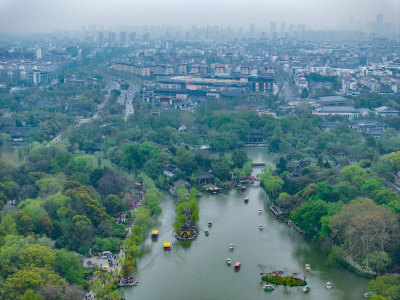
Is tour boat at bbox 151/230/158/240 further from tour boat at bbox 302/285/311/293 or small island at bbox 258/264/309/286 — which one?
tour boat at bbox 302/285/311/293

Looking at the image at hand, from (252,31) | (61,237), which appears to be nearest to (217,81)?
(61,237)

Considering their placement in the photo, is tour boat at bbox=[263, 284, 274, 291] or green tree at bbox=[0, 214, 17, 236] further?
green tree at bbox=[0, 214, 17, 236]

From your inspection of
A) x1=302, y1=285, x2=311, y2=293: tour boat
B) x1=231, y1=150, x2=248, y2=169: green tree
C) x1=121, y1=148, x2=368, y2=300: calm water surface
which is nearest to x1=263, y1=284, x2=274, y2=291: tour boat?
x1=121, y1=148, x2=368, y2=300: calm water surface

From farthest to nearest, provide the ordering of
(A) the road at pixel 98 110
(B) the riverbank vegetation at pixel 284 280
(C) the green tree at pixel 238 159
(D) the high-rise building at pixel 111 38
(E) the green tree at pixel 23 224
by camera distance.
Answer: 1. (D) the high-rise building at pixel 111 38
2. (A) the road at pixel 98 110
3. (C) the green tree at pixel 238 159
4. (E) the green tree at pixel 23 224
5. (B) the riverbank vegetation at pixel 284 280

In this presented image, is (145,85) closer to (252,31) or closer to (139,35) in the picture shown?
(139,35)

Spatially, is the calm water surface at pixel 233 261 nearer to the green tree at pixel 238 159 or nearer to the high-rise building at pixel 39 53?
the green tree at pixel 238 159

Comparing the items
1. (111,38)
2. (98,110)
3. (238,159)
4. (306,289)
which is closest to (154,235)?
(306,289)

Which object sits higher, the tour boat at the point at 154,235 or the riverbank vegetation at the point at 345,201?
the riverbank vegetation at the point at 345,201

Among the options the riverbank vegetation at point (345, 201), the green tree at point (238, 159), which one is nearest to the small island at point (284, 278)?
the riverbank vegetation at point (345, 201)
